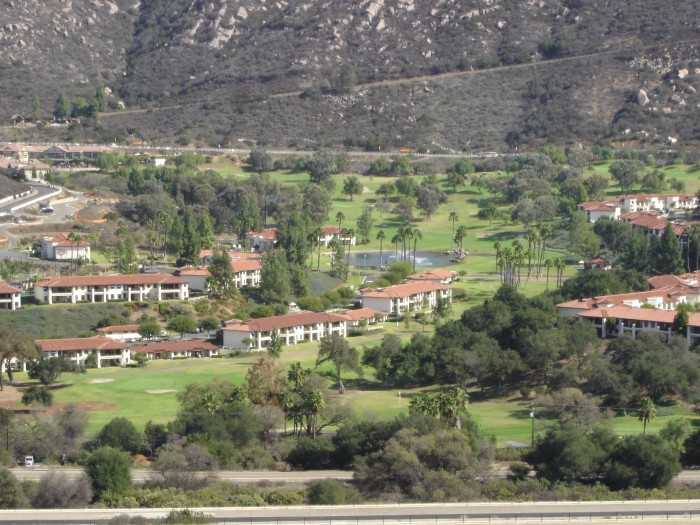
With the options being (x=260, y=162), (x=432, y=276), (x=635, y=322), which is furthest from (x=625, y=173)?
(x=635, y=322)

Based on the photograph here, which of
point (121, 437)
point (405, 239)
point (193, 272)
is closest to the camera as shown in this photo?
point (121, 437)

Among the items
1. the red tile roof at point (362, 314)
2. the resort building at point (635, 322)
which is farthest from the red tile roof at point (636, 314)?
the red tile roof at point (362, 314)

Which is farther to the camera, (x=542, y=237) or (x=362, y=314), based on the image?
(x=542, y=237)

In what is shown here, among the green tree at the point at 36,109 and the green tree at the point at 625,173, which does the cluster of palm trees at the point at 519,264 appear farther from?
the green tree at the point at 36,109

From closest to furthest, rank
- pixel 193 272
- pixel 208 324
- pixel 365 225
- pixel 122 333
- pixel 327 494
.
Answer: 1. pixel 327 494
2. pixel 122 333
3. pixel 208 324
4. pixel 193 272
5. pixel 365 225

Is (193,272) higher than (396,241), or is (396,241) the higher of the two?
(396,241)

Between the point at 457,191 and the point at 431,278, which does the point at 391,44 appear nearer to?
the point at 457,191

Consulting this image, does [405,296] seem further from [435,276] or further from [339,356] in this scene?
[339,356]
